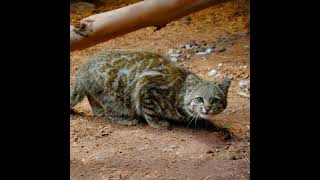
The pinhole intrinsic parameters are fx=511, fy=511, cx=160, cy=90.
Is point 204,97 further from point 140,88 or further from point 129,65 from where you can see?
point 129,65

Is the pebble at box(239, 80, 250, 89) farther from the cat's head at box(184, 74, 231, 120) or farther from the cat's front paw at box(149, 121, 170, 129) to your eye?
the cat's front paw at box(149, 121, 170, 129)

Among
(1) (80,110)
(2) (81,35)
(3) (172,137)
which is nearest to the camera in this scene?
(2) (81,35)

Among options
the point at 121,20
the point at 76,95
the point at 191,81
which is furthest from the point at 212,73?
the point at 121,20

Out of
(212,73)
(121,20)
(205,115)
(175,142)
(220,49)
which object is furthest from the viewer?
(220,49)

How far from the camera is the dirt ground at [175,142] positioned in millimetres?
3896

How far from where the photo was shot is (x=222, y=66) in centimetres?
662

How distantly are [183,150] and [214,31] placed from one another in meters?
3.96

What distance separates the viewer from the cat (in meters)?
5.06

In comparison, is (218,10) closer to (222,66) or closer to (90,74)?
(222,66)

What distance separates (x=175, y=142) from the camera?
463 centimetres

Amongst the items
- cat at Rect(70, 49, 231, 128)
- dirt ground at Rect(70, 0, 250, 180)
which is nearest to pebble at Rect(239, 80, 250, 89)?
dirt ground at Rect(70, 0, 250, 180)

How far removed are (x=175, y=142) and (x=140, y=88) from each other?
2.47ft

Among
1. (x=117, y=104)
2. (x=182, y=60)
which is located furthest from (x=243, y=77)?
(x=117, y=104)
